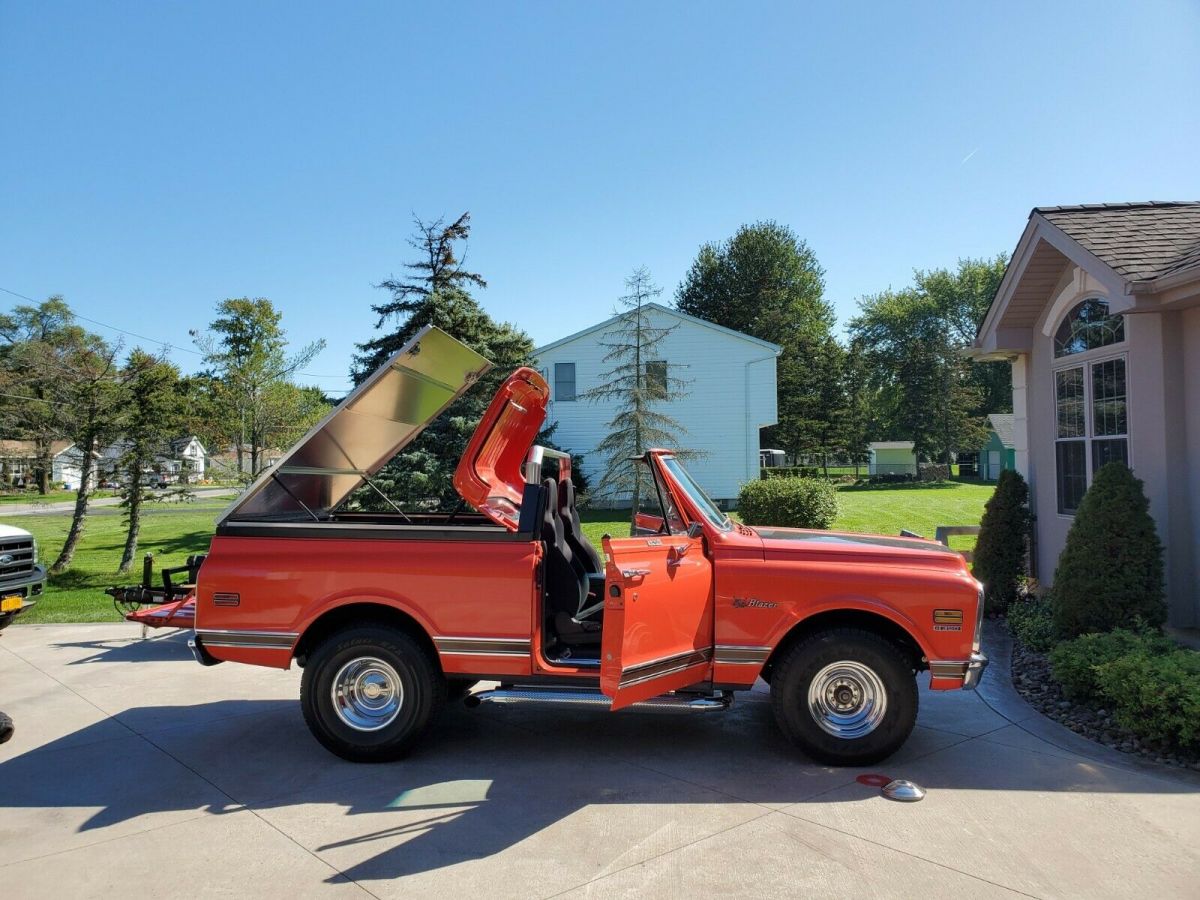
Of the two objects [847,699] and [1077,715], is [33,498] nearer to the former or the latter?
[847,699]

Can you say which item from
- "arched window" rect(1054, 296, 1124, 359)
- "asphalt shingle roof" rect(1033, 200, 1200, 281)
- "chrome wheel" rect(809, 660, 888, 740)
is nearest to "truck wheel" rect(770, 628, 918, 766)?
"chrome wheel" rect(809, 660, 888, 740)

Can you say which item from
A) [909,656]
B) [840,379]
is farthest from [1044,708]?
[840,379]

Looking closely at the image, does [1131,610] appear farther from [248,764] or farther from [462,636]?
[248,764]

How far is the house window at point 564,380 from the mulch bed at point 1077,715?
Result: 20.2m

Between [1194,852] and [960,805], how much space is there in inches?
40.7

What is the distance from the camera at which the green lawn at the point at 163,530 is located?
474 inches

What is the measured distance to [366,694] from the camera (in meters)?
5.23

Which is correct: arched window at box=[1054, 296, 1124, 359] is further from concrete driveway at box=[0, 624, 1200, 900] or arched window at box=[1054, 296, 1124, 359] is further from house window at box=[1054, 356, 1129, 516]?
concrete driveway at box=[0, 624, 1200, 900]

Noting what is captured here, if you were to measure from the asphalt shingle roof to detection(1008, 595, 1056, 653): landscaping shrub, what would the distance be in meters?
3.41

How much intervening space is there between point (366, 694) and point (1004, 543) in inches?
305

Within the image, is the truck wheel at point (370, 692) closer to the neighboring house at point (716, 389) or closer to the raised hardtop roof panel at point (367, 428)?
the raised hardtop roof panel at point (367, 428)

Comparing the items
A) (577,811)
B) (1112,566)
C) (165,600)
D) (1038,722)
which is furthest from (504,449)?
(1112,566)

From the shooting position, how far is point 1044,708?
6238mm

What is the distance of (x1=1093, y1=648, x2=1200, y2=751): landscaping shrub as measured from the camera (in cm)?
498
